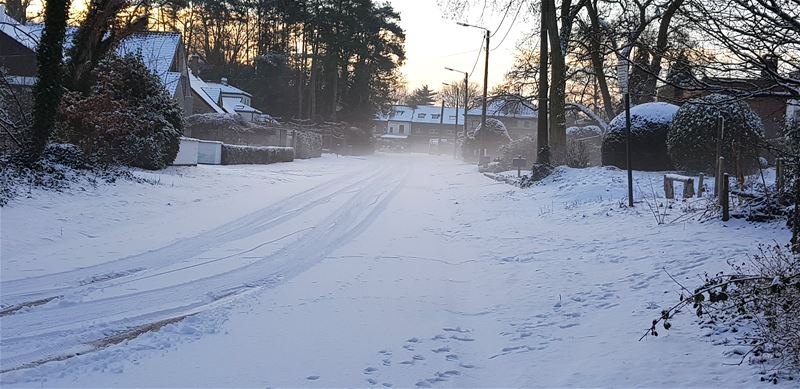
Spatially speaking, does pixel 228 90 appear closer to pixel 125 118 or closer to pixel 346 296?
pixel 125 118

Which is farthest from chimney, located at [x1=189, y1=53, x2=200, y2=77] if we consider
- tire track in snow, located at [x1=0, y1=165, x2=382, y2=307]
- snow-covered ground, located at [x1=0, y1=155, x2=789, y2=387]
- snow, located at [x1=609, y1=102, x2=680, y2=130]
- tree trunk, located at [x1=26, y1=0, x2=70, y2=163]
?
tire track in snow, located at [x1=0, y1=165, x2=382, y2=307]

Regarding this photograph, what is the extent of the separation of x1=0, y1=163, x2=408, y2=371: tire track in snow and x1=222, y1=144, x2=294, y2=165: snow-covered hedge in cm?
1657

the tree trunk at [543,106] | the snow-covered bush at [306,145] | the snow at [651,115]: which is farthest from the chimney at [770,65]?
the snow-covered bush at [306,145]

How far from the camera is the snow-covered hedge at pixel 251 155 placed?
24344mm

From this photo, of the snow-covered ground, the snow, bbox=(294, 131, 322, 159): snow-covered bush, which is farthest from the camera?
bbox=(294, 131, 322, 159): snow-covered bush

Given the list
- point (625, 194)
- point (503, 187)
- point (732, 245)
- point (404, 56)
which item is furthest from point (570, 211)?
point (404, 56)

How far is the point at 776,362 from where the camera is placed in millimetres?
3770

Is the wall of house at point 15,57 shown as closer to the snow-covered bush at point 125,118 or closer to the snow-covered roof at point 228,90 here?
the snow-covered bush at point 125,118

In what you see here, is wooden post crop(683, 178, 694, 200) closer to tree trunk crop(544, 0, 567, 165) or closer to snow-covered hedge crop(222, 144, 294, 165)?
tree trunk crop(544, 0, 567, 165)

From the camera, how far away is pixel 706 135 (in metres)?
14.3

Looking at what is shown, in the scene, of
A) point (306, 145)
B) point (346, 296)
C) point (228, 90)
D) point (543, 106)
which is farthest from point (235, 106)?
point (346, 296)

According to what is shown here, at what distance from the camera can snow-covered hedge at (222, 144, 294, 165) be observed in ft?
79.9

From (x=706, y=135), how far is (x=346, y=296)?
11.5 metres

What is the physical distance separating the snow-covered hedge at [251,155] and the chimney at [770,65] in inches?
863
